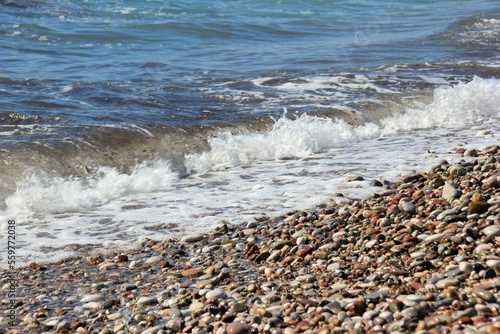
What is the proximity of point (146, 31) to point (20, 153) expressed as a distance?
1146cm

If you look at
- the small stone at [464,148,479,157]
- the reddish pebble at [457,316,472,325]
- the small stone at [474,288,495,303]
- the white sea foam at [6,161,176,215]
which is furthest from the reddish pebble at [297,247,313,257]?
the small stone at [464,148,479,157]

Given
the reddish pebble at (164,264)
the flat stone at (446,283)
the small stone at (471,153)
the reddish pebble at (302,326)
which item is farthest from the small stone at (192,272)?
the small stone at (471,153)

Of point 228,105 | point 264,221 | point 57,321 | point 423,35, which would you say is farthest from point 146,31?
point 57,321

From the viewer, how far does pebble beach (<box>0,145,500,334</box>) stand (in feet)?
12.3

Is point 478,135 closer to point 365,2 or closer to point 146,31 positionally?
point 146,31

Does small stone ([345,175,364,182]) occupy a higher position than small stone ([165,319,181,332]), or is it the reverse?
small stone ([165,319,181,332])

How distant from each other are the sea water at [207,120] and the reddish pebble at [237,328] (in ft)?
6.34

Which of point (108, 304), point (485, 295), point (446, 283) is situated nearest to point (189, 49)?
point (108, 304)

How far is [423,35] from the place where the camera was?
18.3 metres

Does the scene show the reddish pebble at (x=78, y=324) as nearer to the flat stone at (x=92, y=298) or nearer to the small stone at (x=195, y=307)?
the flat stone at (x=92, y=298)

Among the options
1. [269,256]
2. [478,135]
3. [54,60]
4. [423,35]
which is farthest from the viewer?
[423,35]

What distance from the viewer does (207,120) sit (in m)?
9.51

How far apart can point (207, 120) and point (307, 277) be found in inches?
208

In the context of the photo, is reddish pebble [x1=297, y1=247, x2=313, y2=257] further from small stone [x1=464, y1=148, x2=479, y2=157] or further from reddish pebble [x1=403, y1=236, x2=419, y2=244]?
small stone [x1=464, y1=148, x2=479, y2=157]
